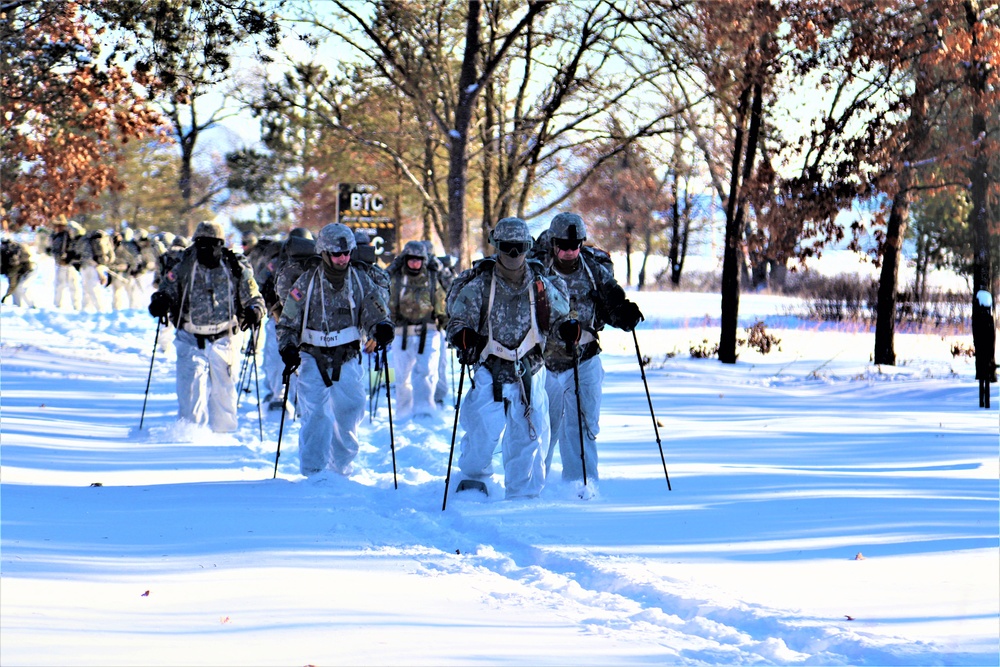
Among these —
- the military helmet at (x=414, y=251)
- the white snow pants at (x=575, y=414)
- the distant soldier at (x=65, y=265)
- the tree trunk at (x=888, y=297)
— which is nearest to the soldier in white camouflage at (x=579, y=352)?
the white snow pants at (x=575, y=414)

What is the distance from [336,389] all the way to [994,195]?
32.5 ft

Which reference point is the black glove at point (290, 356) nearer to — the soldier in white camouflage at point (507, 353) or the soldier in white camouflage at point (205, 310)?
the soldier in white camouflage at point (507, 353)

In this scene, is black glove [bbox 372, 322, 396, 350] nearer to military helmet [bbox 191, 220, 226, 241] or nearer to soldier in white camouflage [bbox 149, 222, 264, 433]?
soldier in white camouflage [bbox 149, 222, 264, 433]

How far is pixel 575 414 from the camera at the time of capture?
30.1 ft

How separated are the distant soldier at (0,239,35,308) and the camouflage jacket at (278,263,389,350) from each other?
829 inches

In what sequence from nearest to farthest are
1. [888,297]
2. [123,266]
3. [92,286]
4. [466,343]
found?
1. [466,343]
2. [888,297]
3. [92,286]
4. [123,266]

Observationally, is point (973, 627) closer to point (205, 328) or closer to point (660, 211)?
point (205, 328)

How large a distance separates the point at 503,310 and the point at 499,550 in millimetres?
2105

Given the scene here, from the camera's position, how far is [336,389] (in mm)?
9602

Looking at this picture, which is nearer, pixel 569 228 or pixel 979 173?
pixel 569 228

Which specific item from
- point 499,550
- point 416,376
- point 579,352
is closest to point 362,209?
point 416,376

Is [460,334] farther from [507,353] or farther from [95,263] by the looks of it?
[95,263]

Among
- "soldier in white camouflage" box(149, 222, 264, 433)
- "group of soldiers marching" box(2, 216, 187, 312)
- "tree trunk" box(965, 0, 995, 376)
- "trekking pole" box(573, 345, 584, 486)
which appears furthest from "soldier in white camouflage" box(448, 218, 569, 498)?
"group of soldiers marching" box(2, 216, 187, 312)

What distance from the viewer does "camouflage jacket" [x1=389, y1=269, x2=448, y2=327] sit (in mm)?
13930
